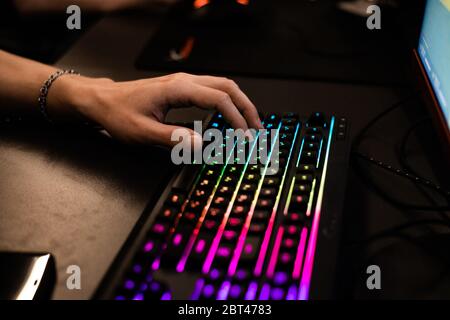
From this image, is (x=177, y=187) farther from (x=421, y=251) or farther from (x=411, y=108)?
(x=411, y=108)

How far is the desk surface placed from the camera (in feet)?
1.57

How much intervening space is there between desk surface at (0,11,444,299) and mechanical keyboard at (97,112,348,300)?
1.7 inches

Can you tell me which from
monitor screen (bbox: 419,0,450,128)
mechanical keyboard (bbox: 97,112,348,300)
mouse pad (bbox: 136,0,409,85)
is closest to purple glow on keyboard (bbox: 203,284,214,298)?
mechanical keyboard (bbox: 97,112,348,300)

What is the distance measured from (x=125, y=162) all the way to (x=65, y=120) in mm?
150

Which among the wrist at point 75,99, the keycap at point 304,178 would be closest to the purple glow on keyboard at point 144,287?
the keycap at point 304,178

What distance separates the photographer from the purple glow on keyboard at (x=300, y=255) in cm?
40

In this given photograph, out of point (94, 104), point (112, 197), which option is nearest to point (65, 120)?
point (94, 104)

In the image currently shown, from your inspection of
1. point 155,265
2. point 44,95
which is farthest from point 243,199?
point 44,95

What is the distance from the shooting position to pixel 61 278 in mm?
441

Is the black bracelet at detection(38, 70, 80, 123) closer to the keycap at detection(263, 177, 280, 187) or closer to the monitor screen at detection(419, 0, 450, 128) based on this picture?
the keycap at detection(263, 177, 280, 187)

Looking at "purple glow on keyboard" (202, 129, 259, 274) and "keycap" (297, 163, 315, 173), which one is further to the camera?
"keycap" (297, 163, 315, 173)
